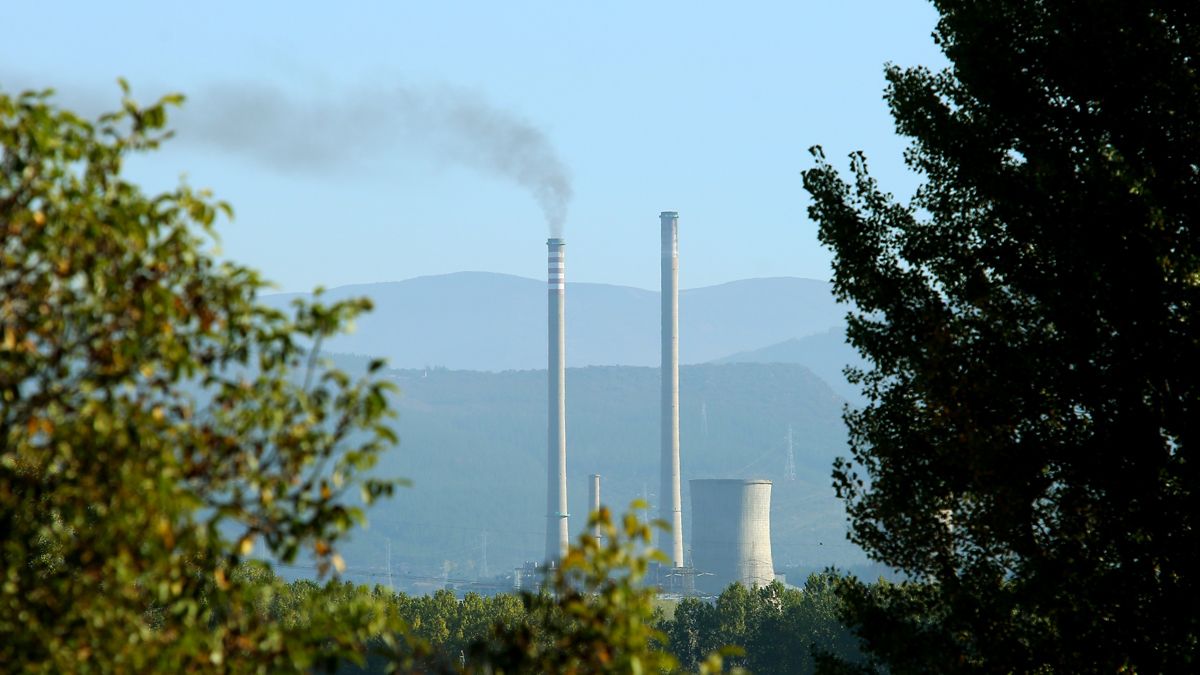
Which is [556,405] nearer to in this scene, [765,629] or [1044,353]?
[765,629]

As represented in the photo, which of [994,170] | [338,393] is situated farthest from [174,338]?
[994,170]

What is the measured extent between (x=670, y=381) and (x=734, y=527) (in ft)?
41.0

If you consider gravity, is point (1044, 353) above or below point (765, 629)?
above

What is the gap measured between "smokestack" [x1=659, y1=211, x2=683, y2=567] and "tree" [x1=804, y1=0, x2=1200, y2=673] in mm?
103237

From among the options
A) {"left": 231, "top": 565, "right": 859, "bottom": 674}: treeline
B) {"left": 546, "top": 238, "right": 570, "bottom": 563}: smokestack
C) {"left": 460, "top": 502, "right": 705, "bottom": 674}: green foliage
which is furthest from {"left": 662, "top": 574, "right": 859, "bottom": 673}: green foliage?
{"left": 460, "top": 502, "right": 705, "bottom": 674}: green foliage

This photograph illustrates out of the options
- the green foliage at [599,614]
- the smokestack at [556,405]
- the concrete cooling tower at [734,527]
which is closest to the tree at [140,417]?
the green foliage at [599,614]

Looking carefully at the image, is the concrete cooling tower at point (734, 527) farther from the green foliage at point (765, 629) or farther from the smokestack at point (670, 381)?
the green foliage at point (765, 629)

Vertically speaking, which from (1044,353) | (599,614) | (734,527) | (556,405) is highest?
(556,405)

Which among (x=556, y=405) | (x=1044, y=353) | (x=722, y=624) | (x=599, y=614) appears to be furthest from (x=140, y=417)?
(x=556, y=405)

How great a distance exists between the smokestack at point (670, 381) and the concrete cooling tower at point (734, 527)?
1943mm

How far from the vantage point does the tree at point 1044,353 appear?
14.3 m

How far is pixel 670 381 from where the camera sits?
125 meters

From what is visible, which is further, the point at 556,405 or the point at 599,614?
the point at 556,405

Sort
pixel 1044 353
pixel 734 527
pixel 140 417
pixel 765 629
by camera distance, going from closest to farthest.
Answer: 1. pixel 140 417
2. pixel 1044 353
3. pixel 765 629
4. pixel 734 527
